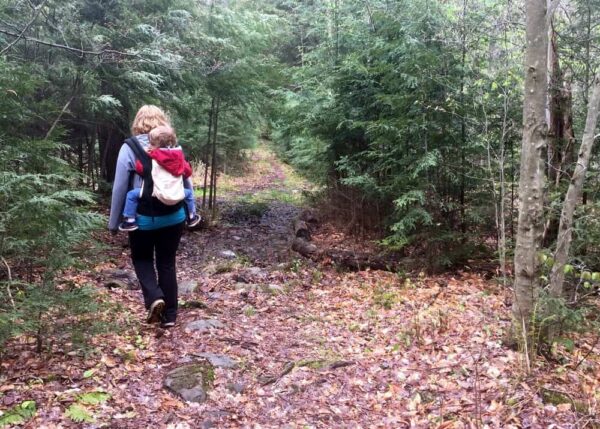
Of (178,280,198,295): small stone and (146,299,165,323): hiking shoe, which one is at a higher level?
(146,299,165,323): hiking shoe

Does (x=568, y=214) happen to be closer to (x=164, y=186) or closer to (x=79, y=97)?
(x=164, y=186)

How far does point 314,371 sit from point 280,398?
0.53m

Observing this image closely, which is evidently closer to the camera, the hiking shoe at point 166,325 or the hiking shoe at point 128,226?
the hiking shoe at point 128,226

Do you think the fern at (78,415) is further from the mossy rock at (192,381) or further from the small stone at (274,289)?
the small stone at (274,289)

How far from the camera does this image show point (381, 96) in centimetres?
834

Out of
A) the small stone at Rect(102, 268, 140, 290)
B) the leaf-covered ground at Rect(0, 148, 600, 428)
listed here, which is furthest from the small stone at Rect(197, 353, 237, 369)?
the small stone at Rect(102, 268, 140, 290)

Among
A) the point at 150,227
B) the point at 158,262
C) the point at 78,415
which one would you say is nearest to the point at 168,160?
the point at 150,227

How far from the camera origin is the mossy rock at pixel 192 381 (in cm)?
381

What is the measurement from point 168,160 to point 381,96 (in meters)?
4.90

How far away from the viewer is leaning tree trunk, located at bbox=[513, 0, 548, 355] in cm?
395

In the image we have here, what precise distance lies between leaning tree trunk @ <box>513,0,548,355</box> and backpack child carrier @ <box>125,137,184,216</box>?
323 centimetres

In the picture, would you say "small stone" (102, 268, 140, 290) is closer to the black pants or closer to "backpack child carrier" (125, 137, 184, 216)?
the black pants

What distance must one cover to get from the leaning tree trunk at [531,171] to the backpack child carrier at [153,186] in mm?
3233

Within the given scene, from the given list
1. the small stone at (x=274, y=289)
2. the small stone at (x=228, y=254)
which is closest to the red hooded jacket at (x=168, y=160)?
the small stone at (x=274, y=289)
